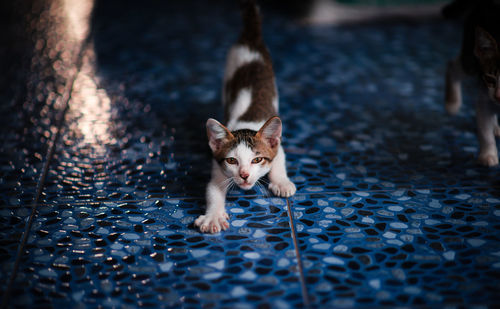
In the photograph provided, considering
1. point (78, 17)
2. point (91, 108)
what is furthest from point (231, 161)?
point (78, 17)

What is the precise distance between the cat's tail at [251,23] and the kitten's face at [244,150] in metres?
0.86

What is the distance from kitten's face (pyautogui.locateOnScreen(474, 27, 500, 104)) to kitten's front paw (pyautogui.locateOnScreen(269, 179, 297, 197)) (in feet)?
3.08

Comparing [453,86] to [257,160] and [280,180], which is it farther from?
[257,160]

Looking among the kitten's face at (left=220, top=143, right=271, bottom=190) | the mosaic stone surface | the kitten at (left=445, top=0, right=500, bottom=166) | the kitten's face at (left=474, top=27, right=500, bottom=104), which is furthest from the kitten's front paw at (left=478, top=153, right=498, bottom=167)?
Answer: the kitten's face at (left=220, top=143, right=271, bottom=190)

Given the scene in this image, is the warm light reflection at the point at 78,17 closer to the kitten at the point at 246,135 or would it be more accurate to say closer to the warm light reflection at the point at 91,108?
the warm light reflection at the point at 91,108

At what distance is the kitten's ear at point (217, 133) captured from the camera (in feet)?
6.10

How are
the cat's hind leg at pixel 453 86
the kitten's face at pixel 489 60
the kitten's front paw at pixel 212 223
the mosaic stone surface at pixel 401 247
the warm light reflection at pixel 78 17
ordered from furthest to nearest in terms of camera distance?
the warm light reflection at pixel 78 17, the cat's hind leg at pixel 453 86, the kitten's face at pixel 489 60, the kitten's front paw at pixel 212 223, the mosaic stone surface at pixel 401 247

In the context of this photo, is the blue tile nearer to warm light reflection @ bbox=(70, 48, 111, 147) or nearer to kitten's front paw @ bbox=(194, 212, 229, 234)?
kitten's front paw @ bbox=(194, 212, 229, 234)

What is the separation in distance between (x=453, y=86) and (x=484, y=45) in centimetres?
57

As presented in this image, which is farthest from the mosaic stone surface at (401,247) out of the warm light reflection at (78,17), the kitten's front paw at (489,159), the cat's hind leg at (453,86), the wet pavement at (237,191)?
the warm light reflection at (78,17)

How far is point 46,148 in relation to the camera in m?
2.44

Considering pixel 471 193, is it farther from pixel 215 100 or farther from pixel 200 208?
pixel 215 100

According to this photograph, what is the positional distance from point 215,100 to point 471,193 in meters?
1.57

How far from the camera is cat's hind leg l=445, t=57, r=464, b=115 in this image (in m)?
2.48
